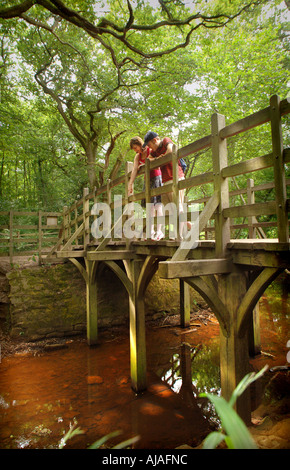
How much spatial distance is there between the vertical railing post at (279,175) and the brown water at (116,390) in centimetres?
316

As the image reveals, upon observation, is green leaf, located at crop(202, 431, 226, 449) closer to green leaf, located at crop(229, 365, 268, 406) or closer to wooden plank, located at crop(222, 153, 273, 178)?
green leaf, located at crop(229, 365, 268, 406)

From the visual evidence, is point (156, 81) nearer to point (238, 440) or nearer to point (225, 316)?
point (225, 316)

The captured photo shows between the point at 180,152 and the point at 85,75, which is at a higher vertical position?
the point at 85,75

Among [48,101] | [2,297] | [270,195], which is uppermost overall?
[48,101]

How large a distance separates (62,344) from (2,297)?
2240 millimetres

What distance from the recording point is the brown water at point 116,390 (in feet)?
12.4

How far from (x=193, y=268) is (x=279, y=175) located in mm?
1072

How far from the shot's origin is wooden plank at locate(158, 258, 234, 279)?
7.70ft

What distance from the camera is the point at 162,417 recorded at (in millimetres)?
4047

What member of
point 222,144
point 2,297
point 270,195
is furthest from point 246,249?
point 270,195

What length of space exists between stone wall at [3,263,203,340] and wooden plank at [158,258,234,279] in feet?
16.7

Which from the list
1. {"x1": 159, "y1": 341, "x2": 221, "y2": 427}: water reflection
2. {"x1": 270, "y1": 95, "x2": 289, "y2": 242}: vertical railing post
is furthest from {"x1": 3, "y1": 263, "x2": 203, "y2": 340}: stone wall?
{"x1": 270, "y1": 95, "x2": 289, "y2": 242}: vertical railing post

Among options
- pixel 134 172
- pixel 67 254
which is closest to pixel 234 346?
pixel 134 172
